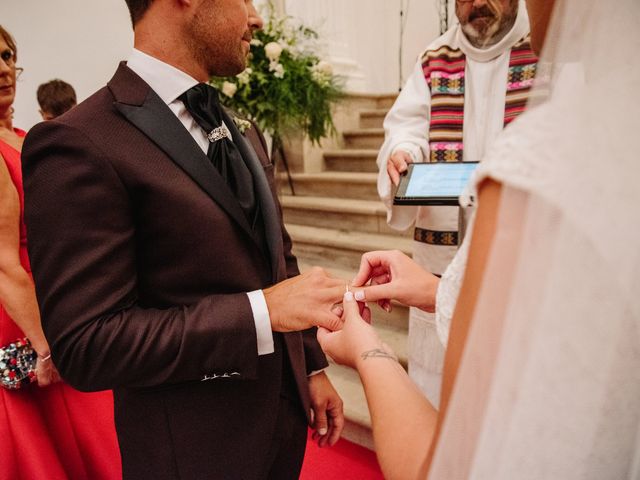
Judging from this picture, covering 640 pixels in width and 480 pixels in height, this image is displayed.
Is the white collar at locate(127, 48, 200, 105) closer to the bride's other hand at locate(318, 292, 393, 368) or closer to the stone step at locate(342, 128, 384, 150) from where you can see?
the bride's other hand at locate(318, 292, 393, 368)

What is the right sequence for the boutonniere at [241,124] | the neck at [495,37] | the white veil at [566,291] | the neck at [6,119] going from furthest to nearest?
the neck at [495,37] → the neck at [6,119] → the boutonniere at [241,124] → the white veil at [566,291]

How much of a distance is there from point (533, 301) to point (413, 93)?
5.85ft

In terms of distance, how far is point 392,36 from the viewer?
544 cm

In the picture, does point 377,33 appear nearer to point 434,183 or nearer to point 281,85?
point 281,85

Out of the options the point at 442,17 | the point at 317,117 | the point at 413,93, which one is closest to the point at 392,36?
the point at 442,17

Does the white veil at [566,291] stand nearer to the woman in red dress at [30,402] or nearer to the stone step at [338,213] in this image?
the woman in red dress at [30,402]

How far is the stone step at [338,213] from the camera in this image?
131 inches

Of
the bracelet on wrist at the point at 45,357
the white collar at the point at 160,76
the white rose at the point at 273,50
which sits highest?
the white rose at the point at 273,50

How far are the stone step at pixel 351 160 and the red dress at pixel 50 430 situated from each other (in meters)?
2.83

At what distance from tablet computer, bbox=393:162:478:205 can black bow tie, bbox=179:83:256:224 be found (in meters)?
0.67

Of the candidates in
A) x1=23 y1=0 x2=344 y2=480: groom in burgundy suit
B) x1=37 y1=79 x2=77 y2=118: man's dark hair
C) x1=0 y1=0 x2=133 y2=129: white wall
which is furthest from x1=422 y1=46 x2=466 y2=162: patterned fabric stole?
x1=0 y1=0 x2=133 y2=129: white wall

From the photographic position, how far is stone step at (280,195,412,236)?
3338mm

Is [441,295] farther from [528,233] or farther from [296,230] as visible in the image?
[296,230]

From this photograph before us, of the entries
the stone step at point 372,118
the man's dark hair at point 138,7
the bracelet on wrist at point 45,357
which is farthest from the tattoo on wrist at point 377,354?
the stone step at point 372,118
